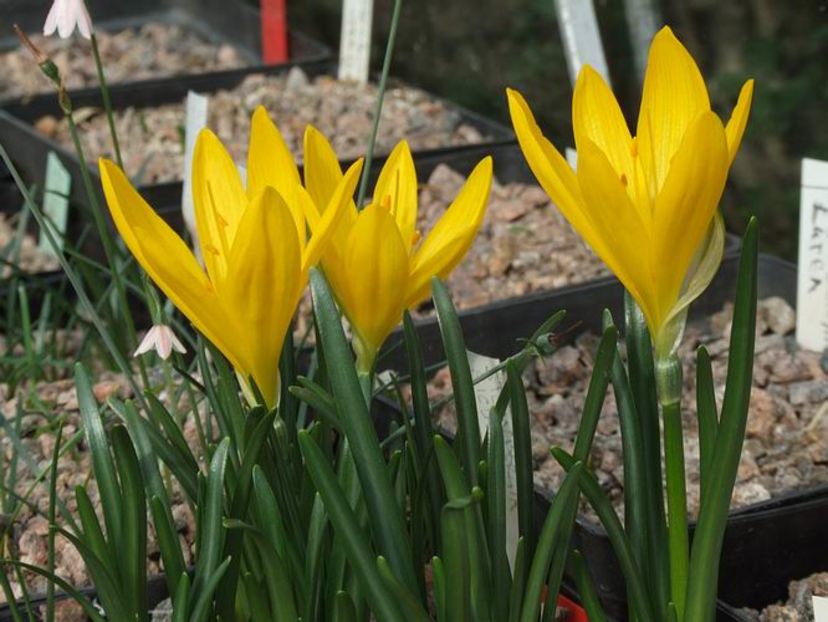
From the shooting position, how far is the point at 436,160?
2.44 meters

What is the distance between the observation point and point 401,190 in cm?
108

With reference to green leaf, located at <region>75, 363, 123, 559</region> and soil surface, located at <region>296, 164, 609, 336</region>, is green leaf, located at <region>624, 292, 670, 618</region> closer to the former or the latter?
green leaf, located at <region>75, 363, 123, 559</region>

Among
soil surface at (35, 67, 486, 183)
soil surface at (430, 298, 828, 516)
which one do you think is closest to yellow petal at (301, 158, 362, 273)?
soil surface at (430, 298, 828, 516)

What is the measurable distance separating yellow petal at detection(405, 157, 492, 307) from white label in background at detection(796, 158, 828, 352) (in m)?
0.74

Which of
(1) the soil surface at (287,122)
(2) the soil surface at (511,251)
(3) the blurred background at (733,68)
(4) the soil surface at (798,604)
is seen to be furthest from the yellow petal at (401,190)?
(1) the soil surface at (287,122)

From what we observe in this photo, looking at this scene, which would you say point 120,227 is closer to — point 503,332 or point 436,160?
point 503,332

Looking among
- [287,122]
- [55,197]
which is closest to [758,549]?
[55,197]

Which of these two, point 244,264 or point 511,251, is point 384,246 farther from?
point 511,251

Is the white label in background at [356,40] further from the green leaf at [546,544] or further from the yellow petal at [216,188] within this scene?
the green leaf at [546,544]

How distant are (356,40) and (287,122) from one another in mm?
273

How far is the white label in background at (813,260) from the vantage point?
1.68 metres

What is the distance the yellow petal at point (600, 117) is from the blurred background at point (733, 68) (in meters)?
1.20

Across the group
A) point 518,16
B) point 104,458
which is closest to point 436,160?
point 518,16

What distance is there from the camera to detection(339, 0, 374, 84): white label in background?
2752mm
